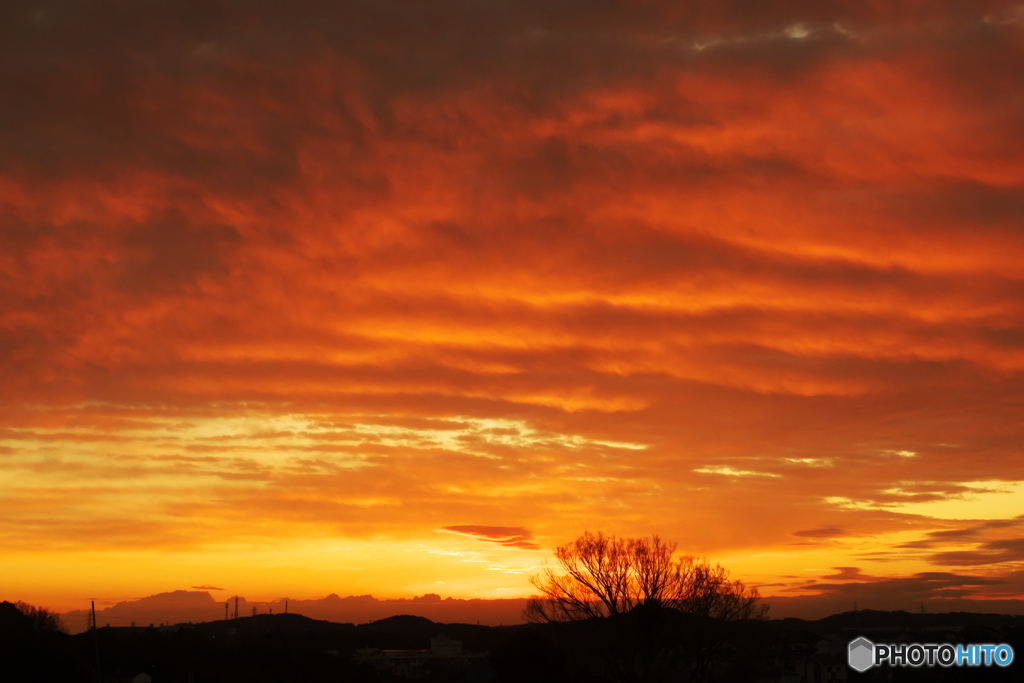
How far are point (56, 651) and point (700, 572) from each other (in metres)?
43.0

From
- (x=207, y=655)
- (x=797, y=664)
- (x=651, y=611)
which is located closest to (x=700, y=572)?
(x=651, y=611)

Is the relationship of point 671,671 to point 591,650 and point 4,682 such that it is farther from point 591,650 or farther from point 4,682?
point 4,682

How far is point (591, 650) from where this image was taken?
44.2 m

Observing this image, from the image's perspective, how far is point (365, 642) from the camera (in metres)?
147

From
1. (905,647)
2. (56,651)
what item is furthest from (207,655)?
(905,647)

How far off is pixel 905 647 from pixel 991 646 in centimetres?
343

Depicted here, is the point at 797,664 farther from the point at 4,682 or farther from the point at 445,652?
the point at 445,652

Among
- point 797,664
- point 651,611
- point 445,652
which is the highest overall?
point 651,611

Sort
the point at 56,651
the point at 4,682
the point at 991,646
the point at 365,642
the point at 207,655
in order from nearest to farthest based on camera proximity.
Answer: the point at 991,646 → the point at 4,682 → the point at 56,651 → the point at 207,655 → the point at 365,642

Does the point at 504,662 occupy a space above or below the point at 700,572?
below

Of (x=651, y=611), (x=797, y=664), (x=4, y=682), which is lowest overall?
(x=797, y=664)

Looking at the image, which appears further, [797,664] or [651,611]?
[797,664]

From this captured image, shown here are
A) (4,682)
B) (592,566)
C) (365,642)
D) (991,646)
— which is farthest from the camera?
(365,642)
